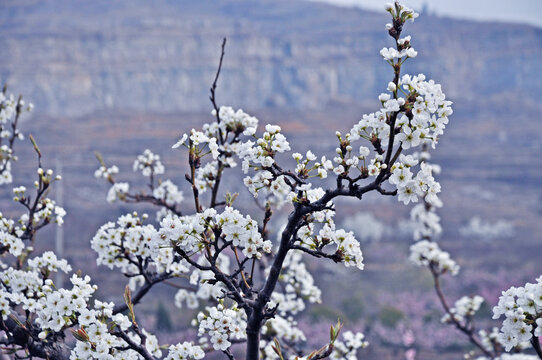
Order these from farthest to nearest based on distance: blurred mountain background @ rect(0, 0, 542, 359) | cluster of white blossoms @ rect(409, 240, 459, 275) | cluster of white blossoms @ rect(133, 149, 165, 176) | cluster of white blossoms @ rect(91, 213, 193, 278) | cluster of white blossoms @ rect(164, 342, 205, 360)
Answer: blurred mountain background @ rect(0, 0, 542, 359) → cluster of white blossoms @ rect(409, 240, 459, 275) → cluster of white blossoms @ rect(133, 149, 165, 176) → cluster of white blossoms @ rect(91, 213, 193, 278) → cluster of white blossoms @ rect(164, 342, 205, 360)

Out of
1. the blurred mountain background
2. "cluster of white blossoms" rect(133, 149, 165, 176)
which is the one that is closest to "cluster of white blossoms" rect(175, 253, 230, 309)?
"cluster of white blossoms" rect(133, 149, 165, 176)

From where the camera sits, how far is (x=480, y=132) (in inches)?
2525

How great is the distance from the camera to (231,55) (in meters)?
74.8

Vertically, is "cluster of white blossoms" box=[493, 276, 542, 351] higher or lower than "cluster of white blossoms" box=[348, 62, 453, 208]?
lower

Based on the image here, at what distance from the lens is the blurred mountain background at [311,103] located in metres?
29.9

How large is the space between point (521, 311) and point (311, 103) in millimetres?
70807

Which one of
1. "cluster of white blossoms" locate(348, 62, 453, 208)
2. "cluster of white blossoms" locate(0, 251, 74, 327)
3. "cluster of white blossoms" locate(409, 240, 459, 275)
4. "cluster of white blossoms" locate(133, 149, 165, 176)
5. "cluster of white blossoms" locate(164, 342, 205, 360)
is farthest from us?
"cluster of white blossoms" locate(409, 240, 459, 275)

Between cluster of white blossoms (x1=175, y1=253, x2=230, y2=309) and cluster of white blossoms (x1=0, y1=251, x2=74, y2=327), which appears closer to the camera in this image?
cluster of white blossoms (x1=0, y1=251, x2=74, y2=327)

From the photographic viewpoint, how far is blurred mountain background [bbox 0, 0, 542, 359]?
2986 centimetres

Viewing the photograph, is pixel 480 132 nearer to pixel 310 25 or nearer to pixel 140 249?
pixel 310 25

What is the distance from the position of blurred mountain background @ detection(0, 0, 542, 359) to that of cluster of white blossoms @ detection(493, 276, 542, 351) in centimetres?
1504

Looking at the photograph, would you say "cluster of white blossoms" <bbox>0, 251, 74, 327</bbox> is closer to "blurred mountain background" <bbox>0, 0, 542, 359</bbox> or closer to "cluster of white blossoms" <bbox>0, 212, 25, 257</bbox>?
"cluster of white blossoms" <bbox>0, 212, 25, 257</bbox>

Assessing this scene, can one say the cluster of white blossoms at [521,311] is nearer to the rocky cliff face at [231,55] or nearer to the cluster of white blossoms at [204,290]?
the cluster of white blossoms at [204,290]

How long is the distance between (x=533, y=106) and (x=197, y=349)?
76317 mm
